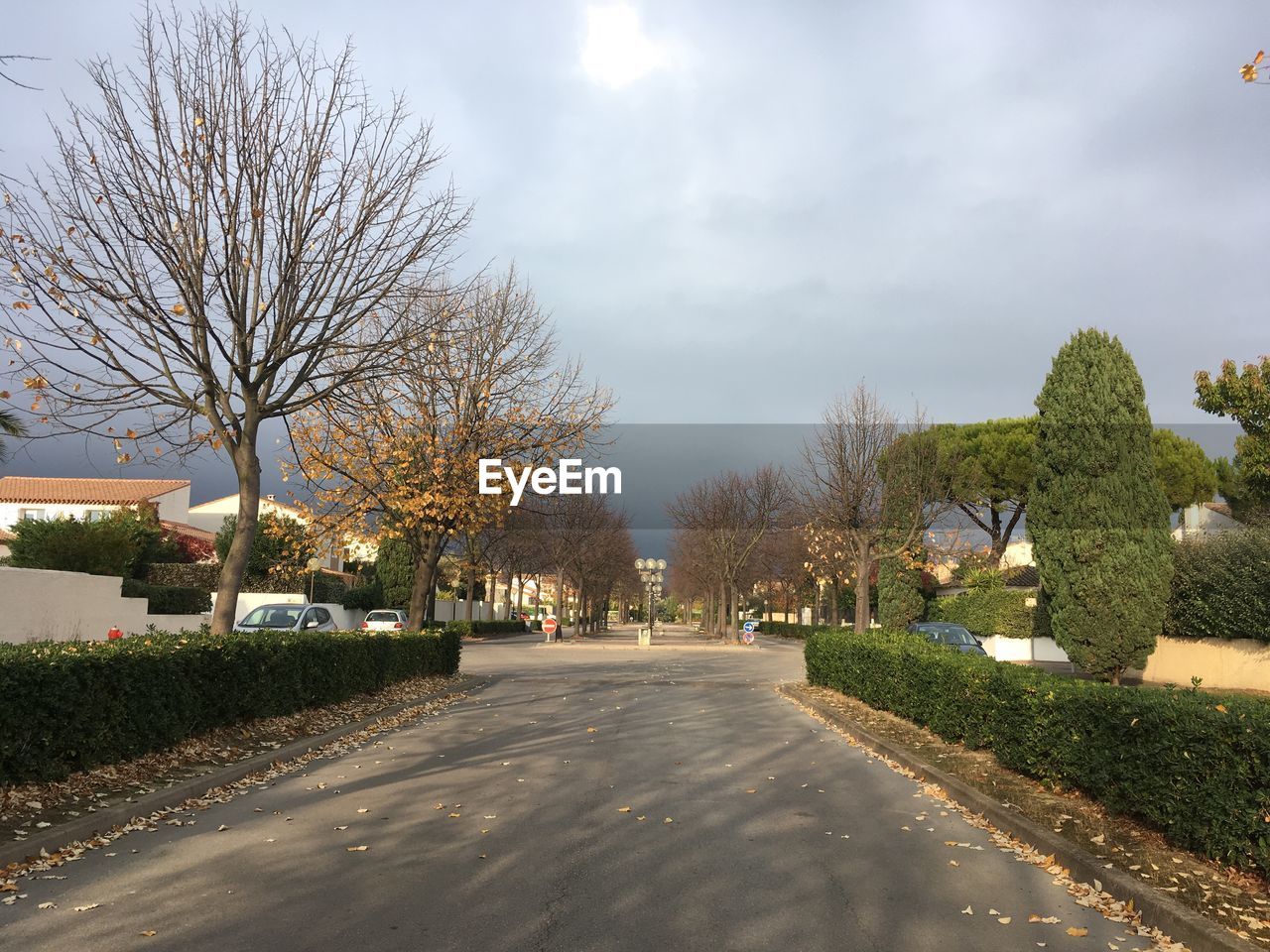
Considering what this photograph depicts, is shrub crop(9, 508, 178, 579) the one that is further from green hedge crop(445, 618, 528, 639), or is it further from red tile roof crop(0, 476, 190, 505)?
red tile roof crop(0, 476, 190, 505)

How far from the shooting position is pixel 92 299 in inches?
474

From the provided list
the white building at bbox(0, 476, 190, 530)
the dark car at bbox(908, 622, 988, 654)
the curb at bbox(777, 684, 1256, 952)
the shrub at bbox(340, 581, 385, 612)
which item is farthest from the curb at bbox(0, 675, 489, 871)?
the white building at bbox(0, 476, 190, 530)

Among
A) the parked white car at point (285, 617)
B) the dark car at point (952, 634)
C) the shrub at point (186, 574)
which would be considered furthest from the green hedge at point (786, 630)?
the parked white car at point (285, 617)

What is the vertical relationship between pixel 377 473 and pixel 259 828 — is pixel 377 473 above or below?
above

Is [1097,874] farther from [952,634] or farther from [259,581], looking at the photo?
[259,581]

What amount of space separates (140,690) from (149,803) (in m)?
1.59

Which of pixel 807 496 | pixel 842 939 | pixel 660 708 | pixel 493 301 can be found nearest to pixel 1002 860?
pixel 842 939

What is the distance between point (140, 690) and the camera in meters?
8.94

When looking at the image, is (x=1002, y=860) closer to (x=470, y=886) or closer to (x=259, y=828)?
(x=470, y=886)

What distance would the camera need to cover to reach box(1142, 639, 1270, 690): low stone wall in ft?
73.8

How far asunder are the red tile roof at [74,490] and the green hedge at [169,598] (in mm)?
26502

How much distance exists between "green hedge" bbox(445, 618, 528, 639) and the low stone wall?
109ft

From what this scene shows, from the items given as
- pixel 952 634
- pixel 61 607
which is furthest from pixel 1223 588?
pixel 61 607

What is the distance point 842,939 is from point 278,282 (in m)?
11.2
